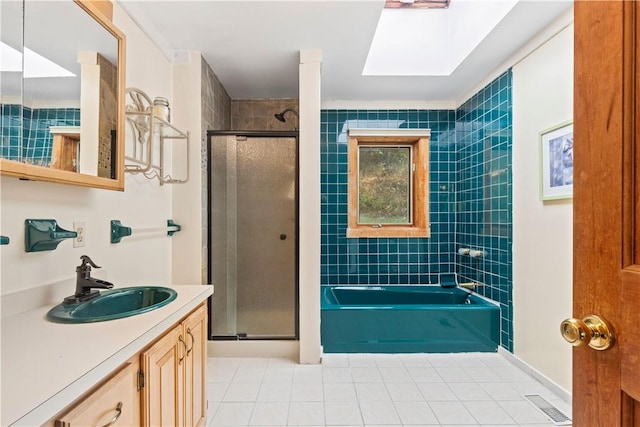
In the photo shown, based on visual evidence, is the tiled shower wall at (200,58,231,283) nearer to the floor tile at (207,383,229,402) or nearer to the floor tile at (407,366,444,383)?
the floor tile at (207,383,229,402)

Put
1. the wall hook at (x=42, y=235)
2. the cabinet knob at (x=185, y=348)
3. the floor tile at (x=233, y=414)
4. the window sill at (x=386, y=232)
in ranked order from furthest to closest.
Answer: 1. the window sill at (x=386, y=232)
2. the floor tile at (x=233, y=414)
3. the cabinet knob at (x=185, y=348)
4. the wall hook at (x=42, y=235)

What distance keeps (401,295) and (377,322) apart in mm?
788

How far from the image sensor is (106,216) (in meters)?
1.64

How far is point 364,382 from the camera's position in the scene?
2244mm

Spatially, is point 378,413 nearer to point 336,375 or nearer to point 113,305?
point 336,375

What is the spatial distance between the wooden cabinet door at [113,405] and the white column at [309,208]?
1.60 meters

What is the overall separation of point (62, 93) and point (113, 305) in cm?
91

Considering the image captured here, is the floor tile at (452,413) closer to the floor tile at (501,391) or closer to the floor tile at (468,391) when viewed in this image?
the floor tile at (468,391)

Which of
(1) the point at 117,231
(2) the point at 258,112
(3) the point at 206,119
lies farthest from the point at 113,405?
(2) the point at 258,112

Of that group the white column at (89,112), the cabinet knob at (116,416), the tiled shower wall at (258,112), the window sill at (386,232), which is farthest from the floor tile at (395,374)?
the tiled shower wall at (258,112)

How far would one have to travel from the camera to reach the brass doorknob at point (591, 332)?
23.6 inches

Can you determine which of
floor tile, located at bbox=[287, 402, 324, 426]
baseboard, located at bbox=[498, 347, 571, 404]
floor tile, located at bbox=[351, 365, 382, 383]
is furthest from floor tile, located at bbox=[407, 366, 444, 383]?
floor tile, located at bbox=[287, 402, 324, 426]

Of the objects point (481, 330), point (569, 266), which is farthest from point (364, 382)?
point (569, 266)

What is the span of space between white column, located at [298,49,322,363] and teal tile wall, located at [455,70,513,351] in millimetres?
1546
